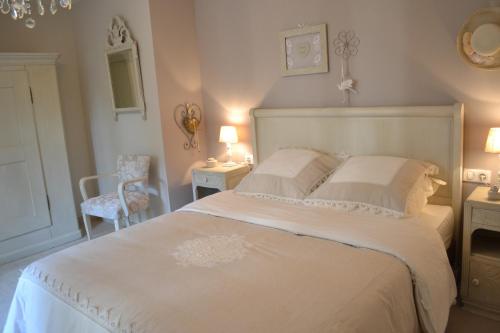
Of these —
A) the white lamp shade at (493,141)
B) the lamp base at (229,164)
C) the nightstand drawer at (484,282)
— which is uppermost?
the white lamp shade at (493,141)

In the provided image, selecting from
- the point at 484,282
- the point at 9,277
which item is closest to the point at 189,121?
the point at 9,277

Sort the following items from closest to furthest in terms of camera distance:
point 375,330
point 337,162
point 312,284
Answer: point 375,330 < point 312,284 < point 337,162

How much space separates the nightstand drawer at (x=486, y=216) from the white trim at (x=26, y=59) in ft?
12.5

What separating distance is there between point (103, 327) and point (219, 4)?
9.99ft

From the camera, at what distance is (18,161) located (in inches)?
147

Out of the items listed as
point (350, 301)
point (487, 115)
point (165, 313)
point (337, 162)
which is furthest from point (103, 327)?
point (487, 115)

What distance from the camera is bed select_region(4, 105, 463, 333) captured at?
147cm

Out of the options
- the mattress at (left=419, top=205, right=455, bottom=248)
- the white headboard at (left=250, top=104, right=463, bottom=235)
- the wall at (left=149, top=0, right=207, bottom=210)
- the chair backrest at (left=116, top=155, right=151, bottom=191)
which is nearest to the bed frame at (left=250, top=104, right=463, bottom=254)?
the white headboard at (left=250, top=104, right=463, bottom=235)

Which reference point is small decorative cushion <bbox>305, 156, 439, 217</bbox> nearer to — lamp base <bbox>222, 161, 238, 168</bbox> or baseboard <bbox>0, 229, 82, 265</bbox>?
lamp base <bbox>222, 161, 238, 168</bbox>

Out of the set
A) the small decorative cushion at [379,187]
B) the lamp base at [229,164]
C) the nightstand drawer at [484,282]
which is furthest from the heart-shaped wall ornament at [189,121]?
the nightstand drawer at [484,282]

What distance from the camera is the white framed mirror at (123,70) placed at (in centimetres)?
378

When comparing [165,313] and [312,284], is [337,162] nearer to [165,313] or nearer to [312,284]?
[312,284]

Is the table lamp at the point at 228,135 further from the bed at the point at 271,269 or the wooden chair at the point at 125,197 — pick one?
the bed at the point at 271,269

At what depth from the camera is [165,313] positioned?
1483 mm
